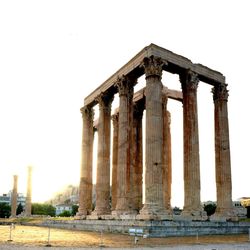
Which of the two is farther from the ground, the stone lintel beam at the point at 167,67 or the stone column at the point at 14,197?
the stone lintel beam at the point at 167,67

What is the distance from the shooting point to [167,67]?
133 ft

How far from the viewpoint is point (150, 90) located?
36.9 metres

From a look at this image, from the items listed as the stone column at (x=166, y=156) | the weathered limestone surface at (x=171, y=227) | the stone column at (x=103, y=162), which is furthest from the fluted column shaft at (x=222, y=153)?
the stone column at (x=103, y=162)

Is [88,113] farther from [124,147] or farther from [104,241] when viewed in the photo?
[104,241]

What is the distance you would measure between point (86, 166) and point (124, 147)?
43.6ft

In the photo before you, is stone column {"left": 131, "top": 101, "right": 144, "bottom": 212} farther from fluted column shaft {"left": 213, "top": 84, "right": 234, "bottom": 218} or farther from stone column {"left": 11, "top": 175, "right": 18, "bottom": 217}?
stone column {"left": 11, "top": 175, "right": 18, "bottom": 217}

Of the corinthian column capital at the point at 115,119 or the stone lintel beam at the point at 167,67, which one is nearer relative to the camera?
the stone lintel beam at the point at 167,67

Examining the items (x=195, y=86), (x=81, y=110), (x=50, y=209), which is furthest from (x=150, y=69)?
(x=50, y=209)

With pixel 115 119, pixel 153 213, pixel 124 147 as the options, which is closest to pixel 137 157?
pixel 115 119

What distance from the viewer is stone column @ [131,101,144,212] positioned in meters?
49.5

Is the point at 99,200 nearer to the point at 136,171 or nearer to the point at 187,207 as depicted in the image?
the point at 136,171

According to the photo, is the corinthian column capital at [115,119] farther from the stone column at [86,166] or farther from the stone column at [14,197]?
the stone column at [14,197]

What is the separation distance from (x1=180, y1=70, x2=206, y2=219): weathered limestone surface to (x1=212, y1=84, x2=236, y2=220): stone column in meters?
4.51

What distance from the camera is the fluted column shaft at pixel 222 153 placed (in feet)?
137
